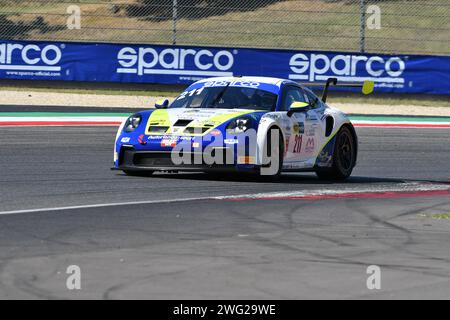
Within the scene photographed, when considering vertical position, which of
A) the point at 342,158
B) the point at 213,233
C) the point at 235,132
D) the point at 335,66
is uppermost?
the point at 335,66

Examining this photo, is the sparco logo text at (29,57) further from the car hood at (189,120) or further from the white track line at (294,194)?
the white track line at (294,194)

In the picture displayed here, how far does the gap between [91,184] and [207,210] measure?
86.6 inches

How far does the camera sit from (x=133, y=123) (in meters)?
12.6

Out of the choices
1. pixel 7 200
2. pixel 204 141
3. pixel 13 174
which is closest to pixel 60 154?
pixel 13 174

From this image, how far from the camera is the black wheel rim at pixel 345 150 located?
13.9m

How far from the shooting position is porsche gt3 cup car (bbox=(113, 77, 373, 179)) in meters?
12.1

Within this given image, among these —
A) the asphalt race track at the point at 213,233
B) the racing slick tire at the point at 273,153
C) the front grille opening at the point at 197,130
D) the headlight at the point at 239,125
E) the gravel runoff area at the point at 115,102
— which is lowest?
the asphalt race track at the point at 213,233

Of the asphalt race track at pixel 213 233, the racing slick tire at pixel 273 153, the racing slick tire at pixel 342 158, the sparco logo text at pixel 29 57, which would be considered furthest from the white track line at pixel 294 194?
the sparco logo text at pixel 29 57

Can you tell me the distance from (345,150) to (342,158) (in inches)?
6.3

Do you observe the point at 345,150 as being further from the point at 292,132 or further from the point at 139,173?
the point at 139,173

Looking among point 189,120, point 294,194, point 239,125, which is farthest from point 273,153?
point 189,120

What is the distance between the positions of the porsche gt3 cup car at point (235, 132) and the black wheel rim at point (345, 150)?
0.44 feet
